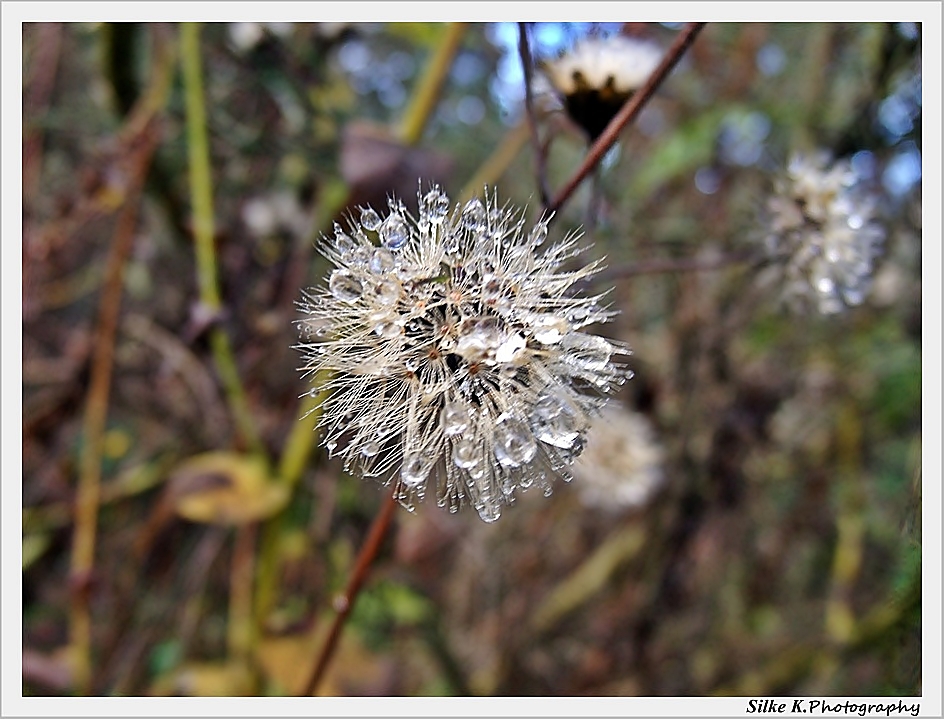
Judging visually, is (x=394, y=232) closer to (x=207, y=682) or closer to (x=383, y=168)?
(x=383, y=168)

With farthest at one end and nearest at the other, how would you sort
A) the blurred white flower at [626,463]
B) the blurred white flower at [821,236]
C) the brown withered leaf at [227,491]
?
the blurred white flower at [626,463]
the brown withered leaf at [227,491]
the blurred white flower at [821,236]

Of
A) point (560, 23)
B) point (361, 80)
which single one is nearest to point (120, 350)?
point (361, 80)

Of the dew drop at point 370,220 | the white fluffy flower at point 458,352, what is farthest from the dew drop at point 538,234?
the dew drop at point 370,220

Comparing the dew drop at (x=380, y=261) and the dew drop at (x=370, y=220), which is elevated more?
the dew drop at (x=370, y=220)

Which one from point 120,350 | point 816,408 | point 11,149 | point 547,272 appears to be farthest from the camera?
point 816,408

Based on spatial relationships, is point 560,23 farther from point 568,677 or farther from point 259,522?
point 568,677

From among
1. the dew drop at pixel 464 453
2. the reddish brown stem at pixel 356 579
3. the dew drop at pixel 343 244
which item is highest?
the dew drop at pixel 343 244

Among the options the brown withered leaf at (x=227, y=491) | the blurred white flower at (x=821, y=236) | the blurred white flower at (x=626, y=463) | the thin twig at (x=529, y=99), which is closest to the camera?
the thin twig at (x=529, y=99)

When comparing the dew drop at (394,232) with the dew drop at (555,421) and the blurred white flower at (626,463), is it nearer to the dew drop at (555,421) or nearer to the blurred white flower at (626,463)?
the dew drop at (555,421)
